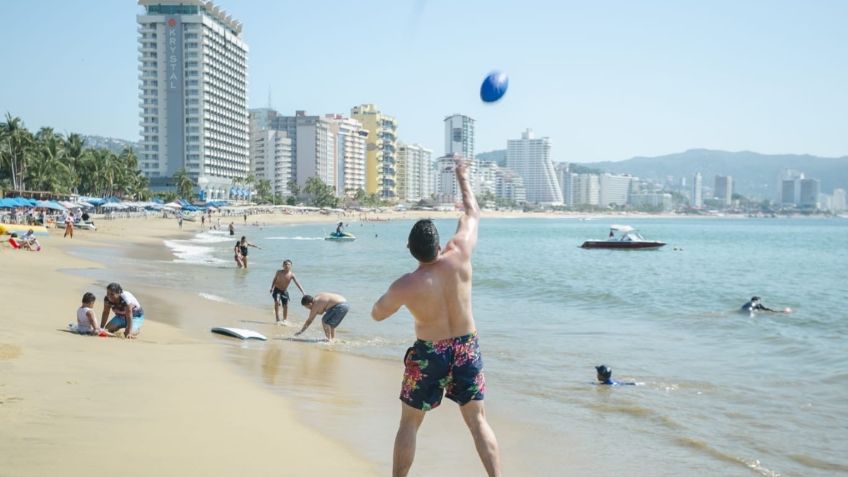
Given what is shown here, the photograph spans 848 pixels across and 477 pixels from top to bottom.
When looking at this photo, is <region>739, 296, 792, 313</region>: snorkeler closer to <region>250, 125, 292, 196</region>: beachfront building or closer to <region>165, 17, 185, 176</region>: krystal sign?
<region>165, 17, 185, 176</region>: krystal sign

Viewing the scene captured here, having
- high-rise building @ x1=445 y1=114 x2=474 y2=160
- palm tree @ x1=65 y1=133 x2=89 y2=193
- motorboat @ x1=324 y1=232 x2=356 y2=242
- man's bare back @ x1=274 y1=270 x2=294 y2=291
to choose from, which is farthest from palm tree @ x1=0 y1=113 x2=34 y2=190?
high-rise building @ x1=445 y1=114 x2=474 y2=160

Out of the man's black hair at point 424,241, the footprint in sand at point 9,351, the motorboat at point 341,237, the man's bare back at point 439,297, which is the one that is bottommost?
the motorboat at point 341,237

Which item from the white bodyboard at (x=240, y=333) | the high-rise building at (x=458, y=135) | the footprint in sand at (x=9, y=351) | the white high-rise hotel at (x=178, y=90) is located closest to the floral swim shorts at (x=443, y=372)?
the high-rise building at (x=458, y=135)

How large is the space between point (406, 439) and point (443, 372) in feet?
1.66

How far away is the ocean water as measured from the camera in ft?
23.9

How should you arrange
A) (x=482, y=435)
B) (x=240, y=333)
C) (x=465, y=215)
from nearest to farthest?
(x=482, y=435)
(x=465, y=215)
(x=240, y=333)

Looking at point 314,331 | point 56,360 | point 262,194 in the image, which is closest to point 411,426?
point 56,360

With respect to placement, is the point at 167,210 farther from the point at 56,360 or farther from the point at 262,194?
the point at 56,360

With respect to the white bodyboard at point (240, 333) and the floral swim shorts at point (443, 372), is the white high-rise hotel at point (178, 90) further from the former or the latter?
the floral swim shorts at point (443, 372)

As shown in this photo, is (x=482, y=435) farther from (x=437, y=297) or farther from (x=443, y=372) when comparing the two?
(x=437, y=297)

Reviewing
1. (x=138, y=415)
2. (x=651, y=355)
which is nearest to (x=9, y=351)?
(x=138, y=415)

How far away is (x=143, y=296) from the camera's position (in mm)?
17672

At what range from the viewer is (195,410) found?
6.62m

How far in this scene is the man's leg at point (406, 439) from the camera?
4.54 meters
